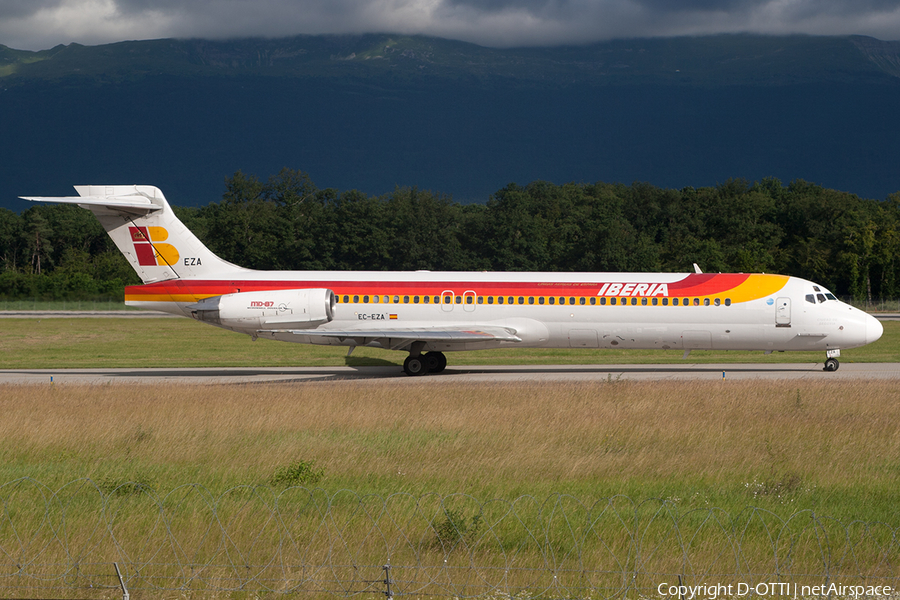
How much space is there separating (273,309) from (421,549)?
19.4 metres

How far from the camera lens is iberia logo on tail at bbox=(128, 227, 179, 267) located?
29.6 metres

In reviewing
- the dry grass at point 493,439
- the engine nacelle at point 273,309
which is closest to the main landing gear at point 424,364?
the engine nacelle at point 273,309

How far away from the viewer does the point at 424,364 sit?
29.6 metres

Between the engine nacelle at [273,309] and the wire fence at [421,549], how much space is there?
1648 centimetres

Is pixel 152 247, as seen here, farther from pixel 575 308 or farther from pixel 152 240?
pixel 575 308

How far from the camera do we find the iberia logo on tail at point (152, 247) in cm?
2956

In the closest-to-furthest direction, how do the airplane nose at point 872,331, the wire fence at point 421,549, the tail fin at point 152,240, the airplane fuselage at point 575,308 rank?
the wire fence at point 421,549
the airplane nose at point 872,331
the airplane fuselage at point 575,308
the tail fin at point 152,240

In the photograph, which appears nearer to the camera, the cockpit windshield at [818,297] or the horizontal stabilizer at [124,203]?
the cockpit windshield at [818,297]

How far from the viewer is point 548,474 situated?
1337cm

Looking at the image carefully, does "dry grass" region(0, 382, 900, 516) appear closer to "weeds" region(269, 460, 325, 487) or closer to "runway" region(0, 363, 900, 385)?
"weeds" region(269, 460, 325, 487)

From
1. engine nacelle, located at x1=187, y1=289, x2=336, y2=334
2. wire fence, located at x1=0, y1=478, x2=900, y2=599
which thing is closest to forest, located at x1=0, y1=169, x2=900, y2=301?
engine nacelle, located at x1=187, y1=289, x2=336, y2=334

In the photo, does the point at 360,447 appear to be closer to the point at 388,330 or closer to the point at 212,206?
the point at 388,330
